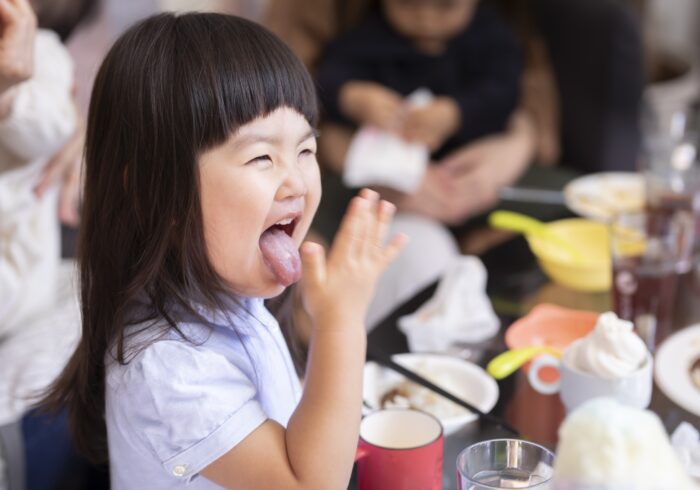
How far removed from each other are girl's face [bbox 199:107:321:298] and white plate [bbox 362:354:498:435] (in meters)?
0.31

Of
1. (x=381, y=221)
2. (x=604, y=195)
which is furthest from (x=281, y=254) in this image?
(x=604, y=195)

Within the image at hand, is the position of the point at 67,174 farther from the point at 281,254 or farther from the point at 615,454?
the point at 615,454

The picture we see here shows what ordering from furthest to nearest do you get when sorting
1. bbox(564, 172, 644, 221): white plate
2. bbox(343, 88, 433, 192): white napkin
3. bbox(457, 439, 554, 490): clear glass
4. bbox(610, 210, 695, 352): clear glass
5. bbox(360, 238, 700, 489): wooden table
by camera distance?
bbox(343, 88, 433, 192): white napkin
bbox(564, 172, 644, 221): white plate
bbox(610, 210, 695, 352): clear glass
bbox(360, 238, 700, 489): wooden table
bbox(457, 439, 554, 490): clear glass

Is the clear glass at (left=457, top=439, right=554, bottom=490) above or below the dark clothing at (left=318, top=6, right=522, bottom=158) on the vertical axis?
above

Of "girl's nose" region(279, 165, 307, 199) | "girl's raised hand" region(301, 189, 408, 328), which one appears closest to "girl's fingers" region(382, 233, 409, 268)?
"girl's raised hand" region(301, 189, 408, 328)

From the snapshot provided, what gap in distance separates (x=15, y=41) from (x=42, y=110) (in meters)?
0.32

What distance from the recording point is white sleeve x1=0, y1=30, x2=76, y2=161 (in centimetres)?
145

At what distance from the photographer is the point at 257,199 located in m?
0.82

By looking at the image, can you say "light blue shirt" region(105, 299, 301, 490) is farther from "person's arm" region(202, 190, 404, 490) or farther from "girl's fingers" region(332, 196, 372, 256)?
"girl's fingers" region(332, 196, 372, 256)

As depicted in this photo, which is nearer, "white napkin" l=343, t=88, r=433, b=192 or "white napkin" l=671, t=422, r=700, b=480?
"white napkin" l=671, t=422, r=700, b=480

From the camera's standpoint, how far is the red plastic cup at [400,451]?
87cm

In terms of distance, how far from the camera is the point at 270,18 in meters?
2.44

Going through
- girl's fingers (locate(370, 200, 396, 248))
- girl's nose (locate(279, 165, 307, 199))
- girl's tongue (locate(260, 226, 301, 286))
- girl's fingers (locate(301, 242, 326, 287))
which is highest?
girl's nose (locate(279, 165, 307, 199))

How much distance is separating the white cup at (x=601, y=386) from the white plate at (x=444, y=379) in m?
0.13
